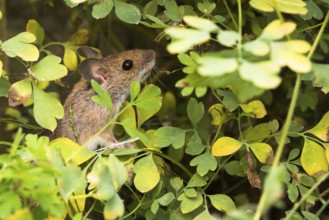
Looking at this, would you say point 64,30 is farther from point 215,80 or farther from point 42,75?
point 215,80

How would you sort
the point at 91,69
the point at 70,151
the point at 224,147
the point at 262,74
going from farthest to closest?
the point at 91,69, the point at 224,147, the point at 70,151, the point at 262,74

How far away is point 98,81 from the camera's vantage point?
2979 millimetres

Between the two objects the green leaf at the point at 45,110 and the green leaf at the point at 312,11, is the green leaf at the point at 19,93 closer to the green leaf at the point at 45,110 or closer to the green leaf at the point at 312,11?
the green leaf at the point at 45,110

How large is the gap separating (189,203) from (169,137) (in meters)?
0.24

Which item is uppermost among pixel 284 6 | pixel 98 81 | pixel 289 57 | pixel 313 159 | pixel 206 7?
pixel 289 57

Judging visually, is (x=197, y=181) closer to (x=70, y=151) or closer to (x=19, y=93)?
(x=70, y=151)

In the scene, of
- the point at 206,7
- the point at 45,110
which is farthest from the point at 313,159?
the point at 45,110

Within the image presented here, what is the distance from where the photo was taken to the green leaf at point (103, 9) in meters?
2.28

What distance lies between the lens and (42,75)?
7.30 ft

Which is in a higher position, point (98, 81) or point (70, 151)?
point (70, 151)

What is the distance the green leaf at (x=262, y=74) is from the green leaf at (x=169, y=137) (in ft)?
2.83

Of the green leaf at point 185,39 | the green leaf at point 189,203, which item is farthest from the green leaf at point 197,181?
the green leaf at point 185,39

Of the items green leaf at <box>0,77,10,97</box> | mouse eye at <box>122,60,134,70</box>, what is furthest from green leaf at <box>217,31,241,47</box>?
mouse eye at <box>122,60,134,70</box>

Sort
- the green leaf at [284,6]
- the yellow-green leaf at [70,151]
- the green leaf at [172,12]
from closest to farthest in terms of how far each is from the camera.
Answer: the green leaf at [284,6]
the yellow-green leaf at [70,151]
the green leaf at [172,12]
